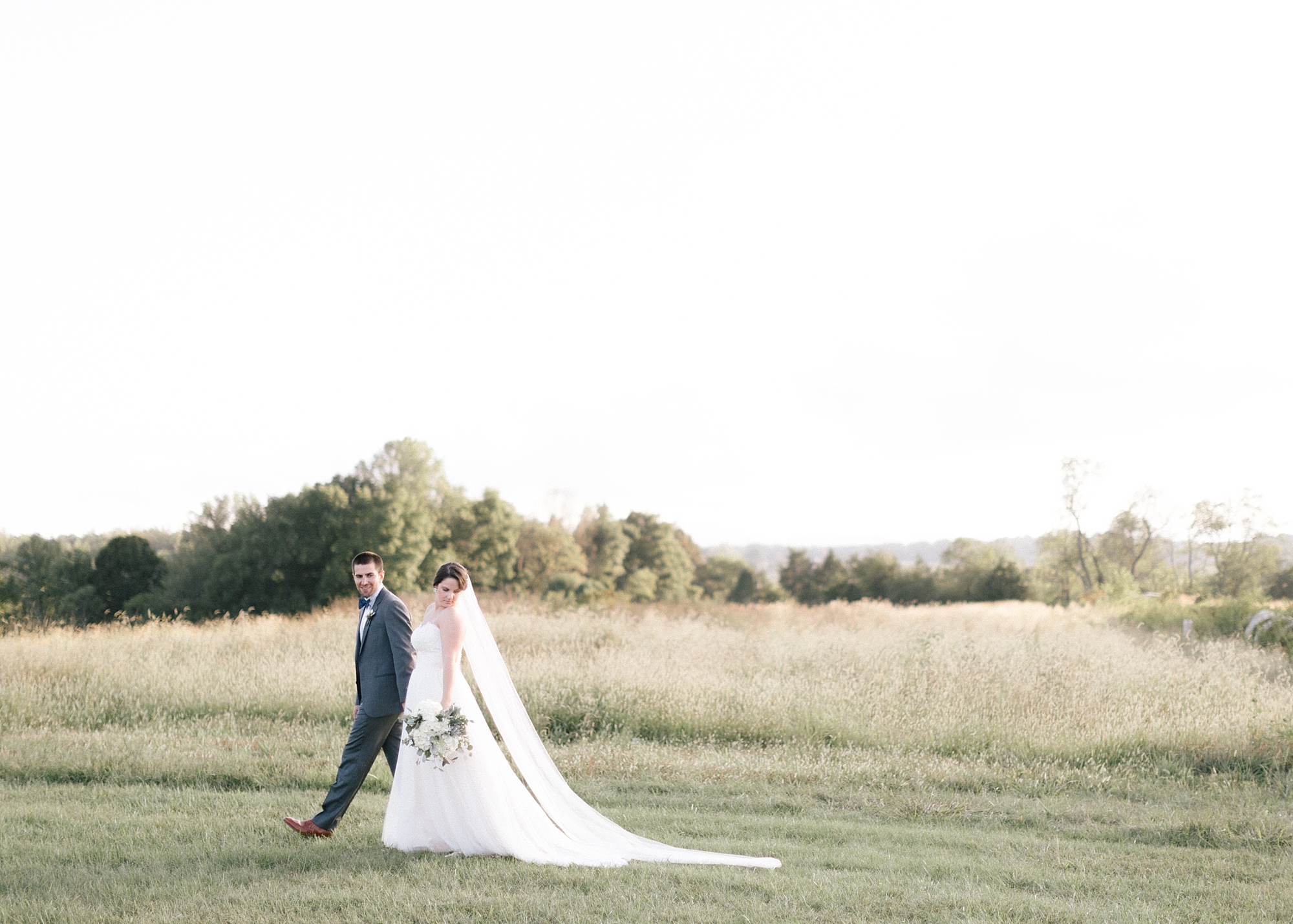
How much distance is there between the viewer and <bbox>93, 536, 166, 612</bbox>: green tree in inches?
1693

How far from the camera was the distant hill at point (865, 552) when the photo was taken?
54.8m

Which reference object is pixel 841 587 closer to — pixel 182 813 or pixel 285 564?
pixel 285 564

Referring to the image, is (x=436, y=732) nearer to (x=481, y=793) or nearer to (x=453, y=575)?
(x=481, y=793)

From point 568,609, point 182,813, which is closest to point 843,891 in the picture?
point 182,813

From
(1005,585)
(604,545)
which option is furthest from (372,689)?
(604,545)

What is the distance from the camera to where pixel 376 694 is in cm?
597

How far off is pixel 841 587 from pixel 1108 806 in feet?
154

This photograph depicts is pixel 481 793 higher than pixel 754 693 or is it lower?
higher

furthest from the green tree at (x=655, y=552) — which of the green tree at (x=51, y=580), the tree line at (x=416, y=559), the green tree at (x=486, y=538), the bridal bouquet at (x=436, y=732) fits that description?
the bridal bouquet at (x=436, y=732)

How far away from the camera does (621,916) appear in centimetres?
A: 446

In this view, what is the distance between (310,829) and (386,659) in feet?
3.82

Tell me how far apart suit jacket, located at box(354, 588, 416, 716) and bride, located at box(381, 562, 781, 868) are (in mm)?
108

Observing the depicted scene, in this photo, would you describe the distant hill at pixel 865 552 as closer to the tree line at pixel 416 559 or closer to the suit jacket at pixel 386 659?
the tree line at pixel 416 559

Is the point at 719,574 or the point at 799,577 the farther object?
the point at 719,574
